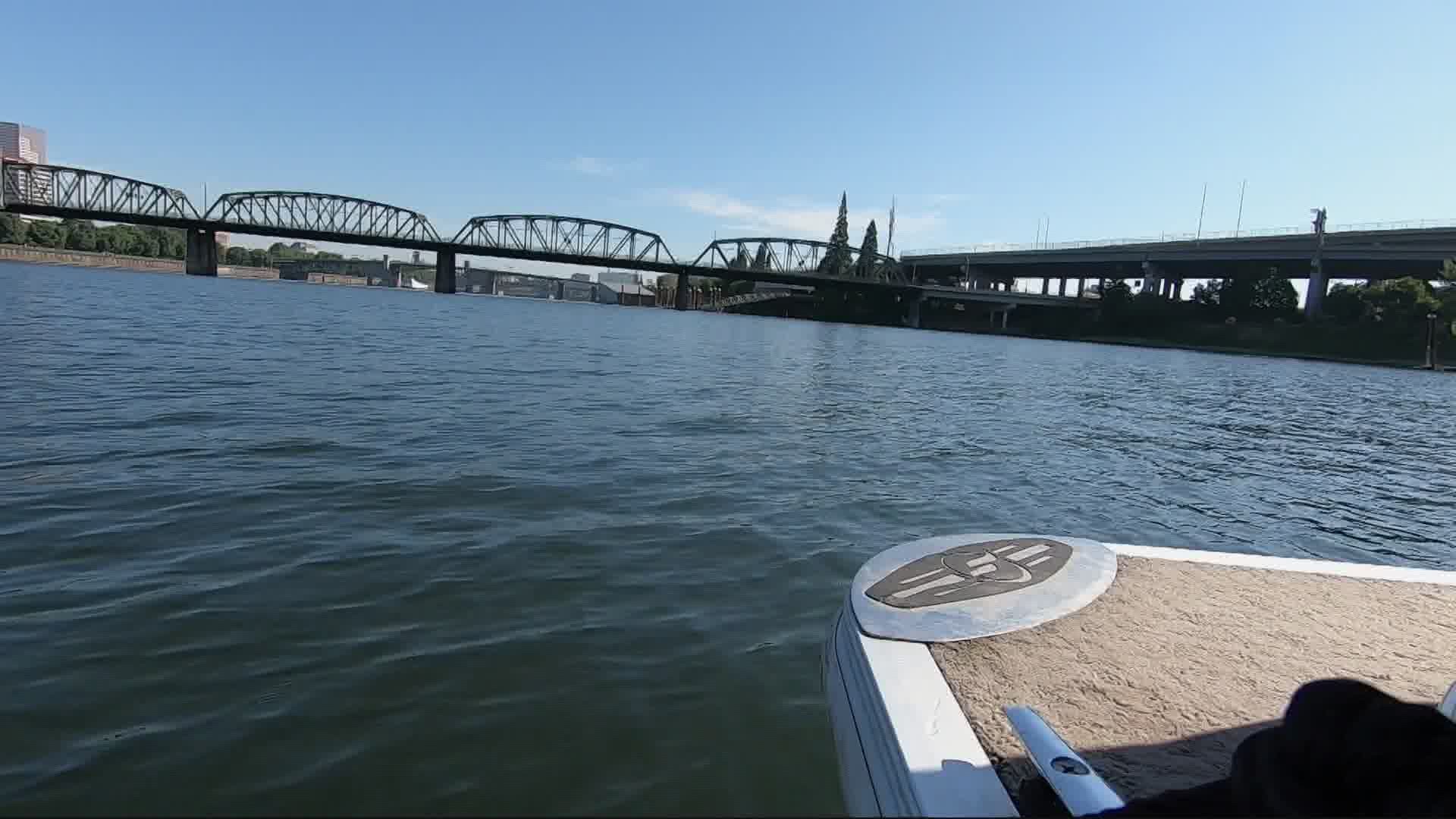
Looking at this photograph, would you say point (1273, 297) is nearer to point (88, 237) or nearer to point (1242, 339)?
point (1242, 339)

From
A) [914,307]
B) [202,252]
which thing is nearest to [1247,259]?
[914,307]

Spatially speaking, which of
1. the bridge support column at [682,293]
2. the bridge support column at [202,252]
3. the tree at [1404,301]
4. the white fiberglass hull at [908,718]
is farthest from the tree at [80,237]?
the tree at [1404,301]

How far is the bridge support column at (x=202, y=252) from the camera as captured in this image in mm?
132750

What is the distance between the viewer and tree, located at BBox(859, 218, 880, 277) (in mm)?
164250

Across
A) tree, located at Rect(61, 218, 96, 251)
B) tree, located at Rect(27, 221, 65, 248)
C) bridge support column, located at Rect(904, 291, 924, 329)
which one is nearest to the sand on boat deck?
bridge support column, located at Rect(904, 291, 924, 329)

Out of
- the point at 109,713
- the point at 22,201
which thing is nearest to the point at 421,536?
the point at 109,713

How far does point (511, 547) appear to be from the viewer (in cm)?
744

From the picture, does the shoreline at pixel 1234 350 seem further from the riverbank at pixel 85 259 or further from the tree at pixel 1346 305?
the riverbank at pixel 85 259

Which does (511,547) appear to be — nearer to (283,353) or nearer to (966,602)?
(966,602)

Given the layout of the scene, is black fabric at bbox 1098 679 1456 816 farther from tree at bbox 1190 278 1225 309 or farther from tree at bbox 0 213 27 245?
tree at bbox 0 213 27 245

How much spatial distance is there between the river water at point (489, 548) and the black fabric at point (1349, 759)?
220cm

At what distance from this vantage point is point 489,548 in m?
7.38

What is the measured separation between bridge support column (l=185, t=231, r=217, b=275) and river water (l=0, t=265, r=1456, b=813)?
437ft

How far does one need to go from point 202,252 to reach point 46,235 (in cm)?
4513
